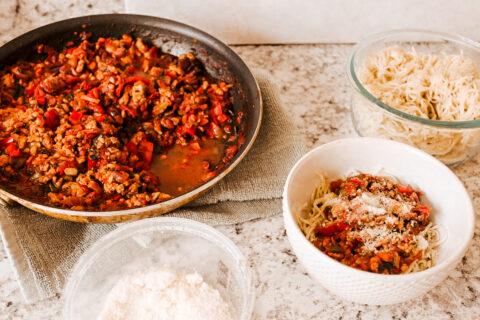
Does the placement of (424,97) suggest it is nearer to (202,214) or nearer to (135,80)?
(202,214)

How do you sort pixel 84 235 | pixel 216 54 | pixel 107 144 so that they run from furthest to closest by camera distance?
pixel 216 54, pixel 107 144, pixel 84 235

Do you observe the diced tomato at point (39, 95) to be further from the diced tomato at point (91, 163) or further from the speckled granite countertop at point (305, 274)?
the speckled granite countertop at point (305, 274)

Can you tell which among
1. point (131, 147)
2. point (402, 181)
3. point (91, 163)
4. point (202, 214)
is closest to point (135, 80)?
point (131, 147)

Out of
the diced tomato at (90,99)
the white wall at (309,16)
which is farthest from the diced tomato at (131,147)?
the white wall at (309,16)

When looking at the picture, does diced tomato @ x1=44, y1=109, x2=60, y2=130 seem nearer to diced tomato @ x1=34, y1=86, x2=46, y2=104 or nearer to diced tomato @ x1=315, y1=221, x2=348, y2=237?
diced tomato @ x1=34, y1=86, x2=46, y2=104

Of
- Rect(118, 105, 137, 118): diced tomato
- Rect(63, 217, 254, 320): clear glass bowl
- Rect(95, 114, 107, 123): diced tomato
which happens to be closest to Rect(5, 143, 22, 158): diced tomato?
Rect(95, 114, 107, 123): diced tomato

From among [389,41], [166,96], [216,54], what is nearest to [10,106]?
[166,96]

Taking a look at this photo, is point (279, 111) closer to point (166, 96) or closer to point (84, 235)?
point (166, 96)
